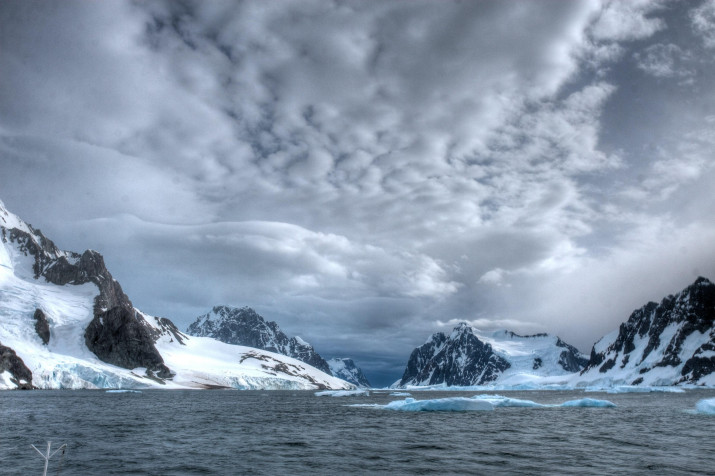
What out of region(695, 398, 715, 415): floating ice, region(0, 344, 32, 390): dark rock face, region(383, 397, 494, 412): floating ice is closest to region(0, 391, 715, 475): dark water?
region(695, 398, 715, 415): floating ice

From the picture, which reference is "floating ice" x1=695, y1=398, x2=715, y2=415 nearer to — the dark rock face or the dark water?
the dark water

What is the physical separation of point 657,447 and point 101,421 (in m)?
60.0

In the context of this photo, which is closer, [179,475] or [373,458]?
[179,475]

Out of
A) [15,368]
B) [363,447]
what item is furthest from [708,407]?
[15,368]

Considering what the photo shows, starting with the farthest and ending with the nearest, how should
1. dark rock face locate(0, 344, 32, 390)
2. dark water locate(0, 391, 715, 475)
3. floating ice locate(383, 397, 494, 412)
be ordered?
1. dark rock face locate(0, 344, 32, 390)
2. floating ice locate(383, 397, 494, 412)
3. dark water locate(0, 391, 715, 475)

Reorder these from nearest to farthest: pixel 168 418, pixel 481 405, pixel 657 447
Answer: pixel 657 447 → pixel 168 418 → pixel 481 405

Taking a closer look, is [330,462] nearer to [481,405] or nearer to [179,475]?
[179,475]

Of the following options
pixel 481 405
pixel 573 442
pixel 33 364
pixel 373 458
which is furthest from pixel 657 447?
pixel 33 364

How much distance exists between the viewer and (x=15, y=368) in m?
160

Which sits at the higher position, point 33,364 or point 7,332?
point 7,332

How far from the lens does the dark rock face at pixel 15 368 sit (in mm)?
155875

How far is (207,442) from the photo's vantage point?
40031 millimetres

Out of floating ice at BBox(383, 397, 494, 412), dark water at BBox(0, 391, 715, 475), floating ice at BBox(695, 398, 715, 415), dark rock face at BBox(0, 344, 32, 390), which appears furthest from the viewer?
dark rock face at BBox(0, 344, 32, 390)

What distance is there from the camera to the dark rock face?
156 metres
